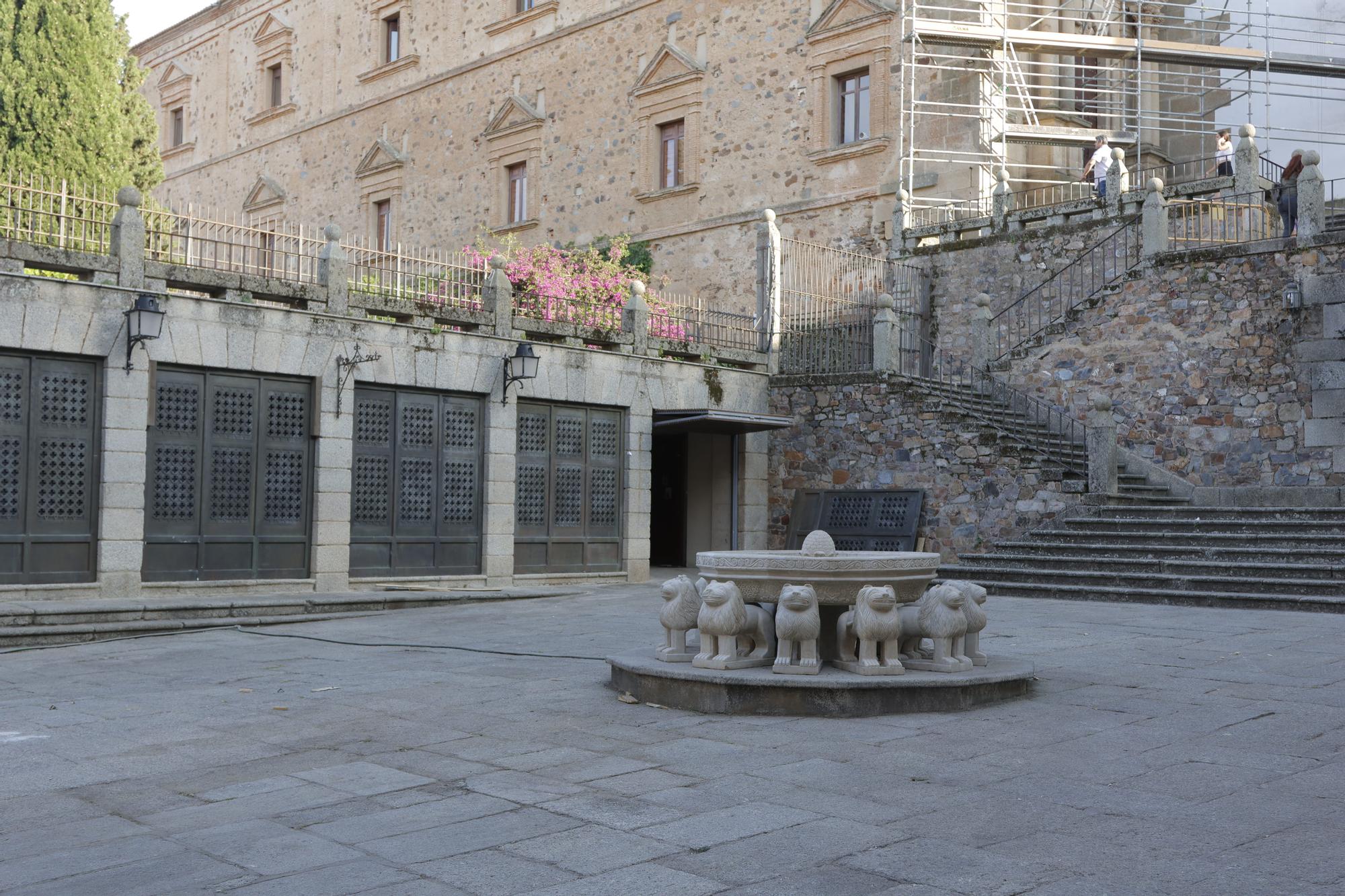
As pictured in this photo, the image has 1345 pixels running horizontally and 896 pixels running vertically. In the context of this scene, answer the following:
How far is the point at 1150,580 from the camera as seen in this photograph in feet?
43.0

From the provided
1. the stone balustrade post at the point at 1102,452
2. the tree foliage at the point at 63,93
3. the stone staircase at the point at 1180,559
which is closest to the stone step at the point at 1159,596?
the stone staircase at the point at 1180,559

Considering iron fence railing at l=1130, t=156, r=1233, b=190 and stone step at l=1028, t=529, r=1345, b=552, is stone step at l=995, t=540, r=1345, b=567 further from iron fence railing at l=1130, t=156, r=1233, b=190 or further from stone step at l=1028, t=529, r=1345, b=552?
iron fence railing at l=1130, t=156, r=1233, b=190

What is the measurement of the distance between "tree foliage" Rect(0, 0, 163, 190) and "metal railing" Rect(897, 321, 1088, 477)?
12.7 meters

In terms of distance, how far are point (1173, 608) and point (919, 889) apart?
9.33m

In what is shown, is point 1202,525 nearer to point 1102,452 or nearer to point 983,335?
point 1102,452

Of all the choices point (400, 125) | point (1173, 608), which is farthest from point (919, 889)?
A: point (400, 125)

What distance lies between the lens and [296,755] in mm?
5816

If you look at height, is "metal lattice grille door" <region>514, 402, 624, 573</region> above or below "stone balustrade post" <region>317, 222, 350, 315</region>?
below

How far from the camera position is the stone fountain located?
22.0 ft

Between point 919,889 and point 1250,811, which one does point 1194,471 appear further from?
point 919,889

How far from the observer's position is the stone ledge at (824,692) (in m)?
6.64

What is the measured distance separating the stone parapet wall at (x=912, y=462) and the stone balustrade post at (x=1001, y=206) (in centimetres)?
370

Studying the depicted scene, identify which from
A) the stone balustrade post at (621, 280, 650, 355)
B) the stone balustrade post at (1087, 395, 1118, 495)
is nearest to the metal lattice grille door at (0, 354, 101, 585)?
the stone balustrade post at (621, 280, 650, 355)

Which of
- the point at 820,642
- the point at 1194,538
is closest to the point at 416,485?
the point at 820,642
